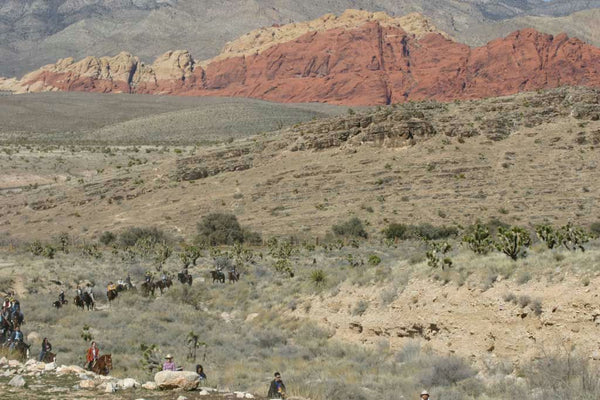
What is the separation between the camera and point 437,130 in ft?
180

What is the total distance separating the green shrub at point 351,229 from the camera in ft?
139

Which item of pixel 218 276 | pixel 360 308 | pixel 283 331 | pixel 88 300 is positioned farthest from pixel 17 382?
pixel 218 276

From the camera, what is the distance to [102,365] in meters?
15.0

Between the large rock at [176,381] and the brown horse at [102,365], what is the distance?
2786 millimetres

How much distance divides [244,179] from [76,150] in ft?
160

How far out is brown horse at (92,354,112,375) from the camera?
14812 millimetres

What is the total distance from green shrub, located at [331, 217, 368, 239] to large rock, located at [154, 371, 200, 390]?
29.8 m

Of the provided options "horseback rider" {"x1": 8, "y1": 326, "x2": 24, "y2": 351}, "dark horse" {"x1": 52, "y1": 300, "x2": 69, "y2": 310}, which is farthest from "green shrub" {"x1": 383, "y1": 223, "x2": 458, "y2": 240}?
"horseback rider" {"x1": 8, "y1": 326, "x2": 24, "y2": 351}

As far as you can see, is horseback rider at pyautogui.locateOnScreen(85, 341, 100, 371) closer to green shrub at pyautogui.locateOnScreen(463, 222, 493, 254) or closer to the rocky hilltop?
green shrub at pyautogui.locateOnScreen(463, 222, 493, 254)

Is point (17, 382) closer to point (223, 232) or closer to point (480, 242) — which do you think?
point (480, 242)

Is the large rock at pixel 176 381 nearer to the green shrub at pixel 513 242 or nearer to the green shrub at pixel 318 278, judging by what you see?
the green shrub at pixel 513 242

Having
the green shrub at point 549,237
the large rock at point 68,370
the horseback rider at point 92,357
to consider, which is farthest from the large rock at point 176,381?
the green shrub at point 549,237

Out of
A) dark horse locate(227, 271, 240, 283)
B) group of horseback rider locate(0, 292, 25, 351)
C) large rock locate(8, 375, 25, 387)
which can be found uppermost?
large rock locate(8, 375, 25, 387)

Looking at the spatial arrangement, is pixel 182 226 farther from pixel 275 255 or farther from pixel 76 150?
pixel 76 150
